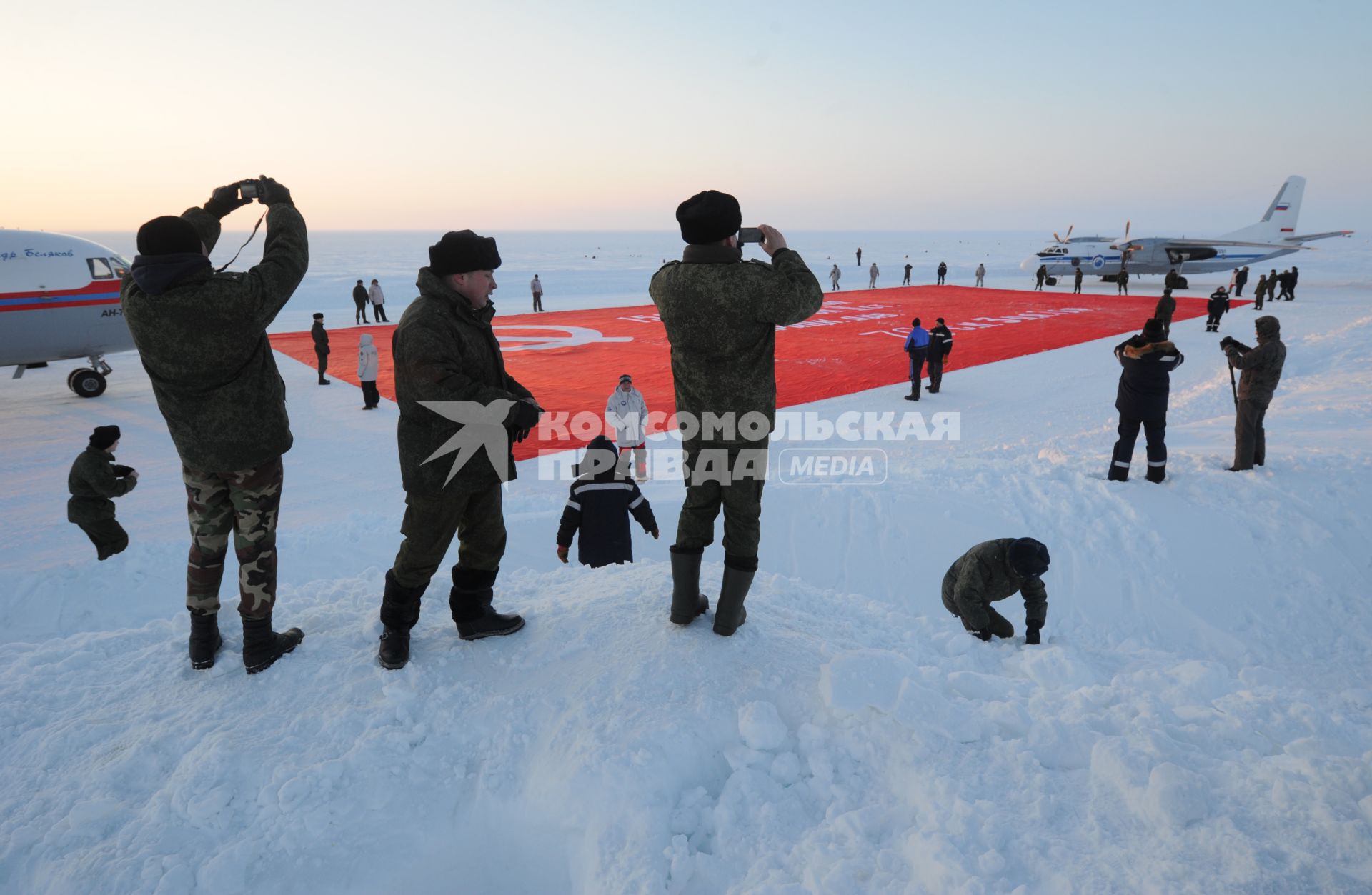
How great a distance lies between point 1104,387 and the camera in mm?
13273

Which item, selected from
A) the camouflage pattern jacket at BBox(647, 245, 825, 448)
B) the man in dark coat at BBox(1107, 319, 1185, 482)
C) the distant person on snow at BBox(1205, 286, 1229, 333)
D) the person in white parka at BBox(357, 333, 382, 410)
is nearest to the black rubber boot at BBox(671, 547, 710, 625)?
the camouflage pattern jacket at BBox(647, 245, 825, 448)

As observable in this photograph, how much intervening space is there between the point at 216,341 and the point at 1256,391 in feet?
27.0

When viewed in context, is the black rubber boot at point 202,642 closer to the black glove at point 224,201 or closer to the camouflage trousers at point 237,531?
the camouflage trousers at point 237,531

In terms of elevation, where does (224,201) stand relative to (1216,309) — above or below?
above

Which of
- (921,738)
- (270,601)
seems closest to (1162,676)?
(921,738)

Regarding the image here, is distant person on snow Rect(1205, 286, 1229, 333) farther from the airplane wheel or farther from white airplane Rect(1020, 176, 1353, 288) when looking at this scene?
the airplane wheel

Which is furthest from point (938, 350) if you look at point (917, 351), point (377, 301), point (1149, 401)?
point (377, 301)

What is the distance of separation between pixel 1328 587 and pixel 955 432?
5501 millimetres

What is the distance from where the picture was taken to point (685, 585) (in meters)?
3.21

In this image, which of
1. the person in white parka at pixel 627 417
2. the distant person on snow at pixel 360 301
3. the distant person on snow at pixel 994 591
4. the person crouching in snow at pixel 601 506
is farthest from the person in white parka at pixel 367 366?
the distant person on snow at pixel 360 301

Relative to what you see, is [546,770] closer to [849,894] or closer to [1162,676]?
[849,894]

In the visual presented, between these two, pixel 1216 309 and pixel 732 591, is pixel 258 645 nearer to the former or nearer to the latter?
pixel 732 591

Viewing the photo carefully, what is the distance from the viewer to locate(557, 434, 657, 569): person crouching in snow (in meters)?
4.50

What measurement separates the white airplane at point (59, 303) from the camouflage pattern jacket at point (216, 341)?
11038mm
